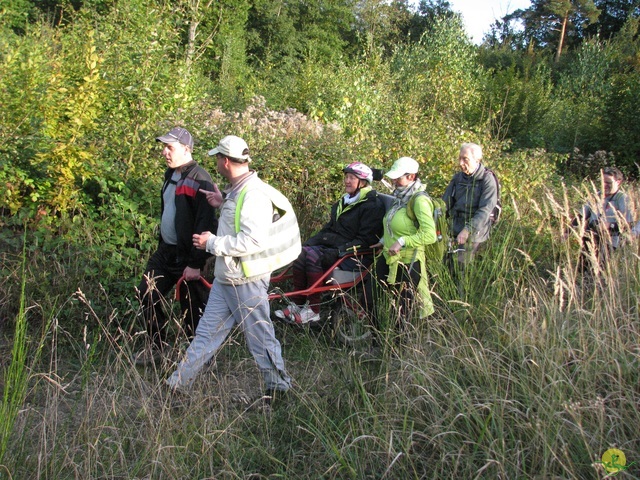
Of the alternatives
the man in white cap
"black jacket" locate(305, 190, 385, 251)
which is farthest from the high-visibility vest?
"black jacket" locate(305, 190, 385, 251)

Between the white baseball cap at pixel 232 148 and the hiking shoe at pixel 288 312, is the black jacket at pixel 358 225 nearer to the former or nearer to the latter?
the hiking shoe at pixel 288 312

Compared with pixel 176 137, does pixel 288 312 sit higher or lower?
lower

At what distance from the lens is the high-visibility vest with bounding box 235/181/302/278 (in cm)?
421

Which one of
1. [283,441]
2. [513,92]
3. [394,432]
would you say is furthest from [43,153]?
[513,92]

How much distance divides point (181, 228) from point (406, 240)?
1902 millimetres

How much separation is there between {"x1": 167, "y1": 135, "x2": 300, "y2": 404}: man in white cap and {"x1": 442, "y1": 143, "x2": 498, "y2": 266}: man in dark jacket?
223 cm

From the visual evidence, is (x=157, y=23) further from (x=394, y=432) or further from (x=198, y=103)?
(x=394, y=432)

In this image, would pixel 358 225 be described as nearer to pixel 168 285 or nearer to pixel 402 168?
pixel 402 168

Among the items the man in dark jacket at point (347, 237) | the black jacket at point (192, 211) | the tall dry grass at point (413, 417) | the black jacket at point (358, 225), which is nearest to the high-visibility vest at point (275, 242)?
the black jacket at point (192, 211)

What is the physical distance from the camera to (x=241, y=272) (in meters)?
4.23

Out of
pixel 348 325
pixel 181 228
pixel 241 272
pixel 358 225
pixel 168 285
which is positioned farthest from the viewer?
pixel 358 225

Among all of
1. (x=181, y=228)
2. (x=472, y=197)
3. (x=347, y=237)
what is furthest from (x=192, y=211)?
(x=472, y=197)

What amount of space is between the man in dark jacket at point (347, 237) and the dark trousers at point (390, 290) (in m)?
0.23

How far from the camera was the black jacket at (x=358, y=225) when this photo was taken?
595 centimetres
